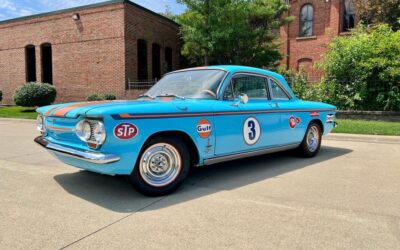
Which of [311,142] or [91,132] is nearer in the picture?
[91,132]

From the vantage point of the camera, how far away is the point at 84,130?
4250 mm

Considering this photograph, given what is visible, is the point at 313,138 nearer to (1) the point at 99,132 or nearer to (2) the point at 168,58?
(1) the point at 99,132

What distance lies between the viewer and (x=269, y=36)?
66.6ft

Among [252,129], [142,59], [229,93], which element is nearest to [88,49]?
[142,59]

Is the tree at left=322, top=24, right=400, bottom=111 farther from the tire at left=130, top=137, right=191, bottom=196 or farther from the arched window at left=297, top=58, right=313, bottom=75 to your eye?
the tire at left=130, top=137, right=191, bottom=196

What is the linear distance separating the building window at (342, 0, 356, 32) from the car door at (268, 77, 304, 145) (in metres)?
21.1

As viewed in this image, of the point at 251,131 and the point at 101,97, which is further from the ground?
the point at 101,97

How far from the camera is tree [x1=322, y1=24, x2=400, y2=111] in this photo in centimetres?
1341

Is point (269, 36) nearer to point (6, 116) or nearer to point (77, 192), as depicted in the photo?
point (6, 116)

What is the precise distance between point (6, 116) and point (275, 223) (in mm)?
15752

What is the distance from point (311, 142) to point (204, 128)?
3180 mm

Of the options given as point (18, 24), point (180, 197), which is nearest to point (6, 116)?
point (18, 24)

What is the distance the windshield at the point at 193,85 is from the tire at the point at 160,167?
93cm

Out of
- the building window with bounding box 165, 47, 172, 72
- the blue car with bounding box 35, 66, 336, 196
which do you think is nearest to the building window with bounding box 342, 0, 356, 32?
the building window with bounding box 165, 47, 172, 72
